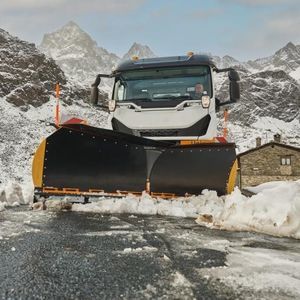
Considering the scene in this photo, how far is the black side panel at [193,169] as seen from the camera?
7344mm

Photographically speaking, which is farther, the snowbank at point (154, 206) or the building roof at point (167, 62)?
the building roof at point (167, 62)

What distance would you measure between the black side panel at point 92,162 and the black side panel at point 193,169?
1.07 ft

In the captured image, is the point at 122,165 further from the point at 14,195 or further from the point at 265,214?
the point at 265,214

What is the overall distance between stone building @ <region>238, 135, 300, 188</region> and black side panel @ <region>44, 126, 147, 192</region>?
32411mm

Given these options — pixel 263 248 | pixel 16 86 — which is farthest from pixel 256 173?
pixel 16 86

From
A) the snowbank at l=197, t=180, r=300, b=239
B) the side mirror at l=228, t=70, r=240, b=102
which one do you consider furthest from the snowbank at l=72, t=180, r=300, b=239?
the side mirror at l=228, t=70, r=240, b=102

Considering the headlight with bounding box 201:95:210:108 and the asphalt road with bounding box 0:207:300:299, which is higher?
the headlight with bounding box 201:95:210:108

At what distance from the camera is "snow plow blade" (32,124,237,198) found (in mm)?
7137

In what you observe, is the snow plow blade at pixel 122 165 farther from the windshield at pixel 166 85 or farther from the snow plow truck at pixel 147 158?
the windshield at pixel 166 85

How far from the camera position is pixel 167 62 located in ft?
29.4

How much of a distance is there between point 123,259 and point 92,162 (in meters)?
4.08

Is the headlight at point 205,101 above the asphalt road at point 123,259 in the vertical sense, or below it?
above

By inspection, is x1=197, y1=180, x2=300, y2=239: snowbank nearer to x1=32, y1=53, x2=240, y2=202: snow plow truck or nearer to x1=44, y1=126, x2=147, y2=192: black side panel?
x1=32, y1=53, x2=240, y2=202: snow plow truck

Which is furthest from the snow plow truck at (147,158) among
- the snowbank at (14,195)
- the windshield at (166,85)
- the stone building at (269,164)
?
the stone building at (269,164)
